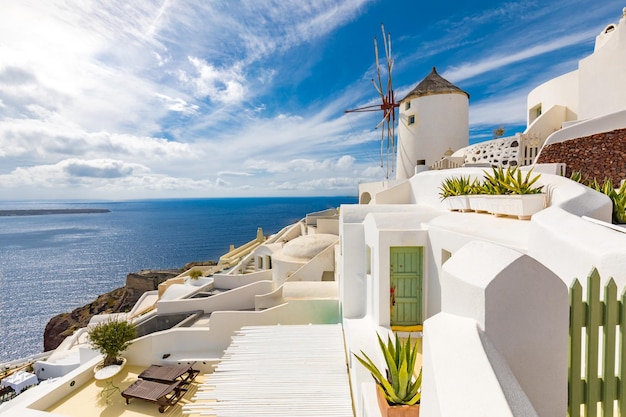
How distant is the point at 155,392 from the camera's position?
30.3ft

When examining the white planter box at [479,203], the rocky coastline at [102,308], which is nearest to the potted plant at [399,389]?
the white planter box at [479,203]

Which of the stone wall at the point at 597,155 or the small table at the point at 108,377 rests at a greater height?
the stone wall at the point at 597,155

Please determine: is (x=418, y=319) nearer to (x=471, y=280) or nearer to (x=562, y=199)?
(x=562, y=199)

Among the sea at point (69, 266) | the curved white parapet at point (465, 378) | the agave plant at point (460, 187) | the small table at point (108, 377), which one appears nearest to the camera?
the curved white parapet at point (465, 378)

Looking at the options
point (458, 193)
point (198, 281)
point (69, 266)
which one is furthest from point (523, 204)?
point (69, 266)

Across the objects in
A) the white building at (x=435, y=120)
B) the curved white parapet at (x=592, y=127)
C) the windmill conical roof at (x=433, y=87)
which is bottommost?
the curved white parapet at (x=592, y=127)

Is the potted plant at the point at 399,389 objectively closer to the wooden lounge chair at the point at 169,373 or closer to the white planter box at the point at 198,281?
the wooden lounge chair at the point at 169,373

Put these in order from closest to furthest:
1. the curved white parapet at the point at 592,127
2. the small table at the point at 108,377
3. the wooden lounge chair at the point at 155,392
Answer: the wooden lounge chair at the point at 155,392
the curved white parapet at the point at 592,127
the small table at the point at 108,377

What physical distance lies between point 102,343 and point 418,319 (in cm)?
1164

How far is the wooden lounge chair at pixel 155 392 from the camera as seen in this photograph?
29.8 ft

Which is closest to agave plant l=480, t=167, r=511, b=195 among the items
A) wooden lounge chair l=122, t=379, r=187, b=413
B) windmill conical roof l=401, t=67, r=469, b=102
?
wooden lounge chair l=122, t=379, r=187, b=413

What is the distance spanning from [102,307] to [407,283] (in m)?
44.1

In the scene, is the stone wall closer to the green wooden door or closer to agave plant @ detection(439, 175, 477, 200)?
agave plant @ detection(439, 175, 477, 200)

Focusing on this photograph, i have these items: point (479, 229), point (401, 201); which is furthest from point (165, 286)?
point (479, 229)
